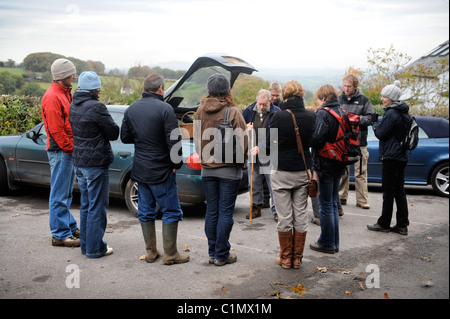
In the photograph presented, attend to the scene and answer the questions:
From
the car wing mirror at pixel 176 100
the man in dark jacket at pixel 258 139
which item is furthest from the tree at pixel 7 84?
the man in dark jacket at pixel 258 139

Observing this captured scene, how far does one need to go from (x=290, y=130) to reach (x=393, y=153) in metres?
2.07

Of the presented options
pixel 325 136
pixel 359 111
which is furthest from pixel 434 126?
pixel 325 136

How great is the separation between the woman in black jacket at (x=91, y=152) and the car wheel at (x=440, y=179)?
6.53 m

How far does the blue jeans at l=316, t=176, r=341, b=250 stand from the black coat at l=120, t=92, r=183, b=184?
1.73 m

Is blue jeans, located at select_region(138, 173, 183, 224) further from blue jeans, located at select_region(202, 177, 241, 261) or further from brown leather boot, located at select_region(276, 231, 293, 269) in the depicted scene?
brown leather boot, located at select_region(276, 231, 293, 269)

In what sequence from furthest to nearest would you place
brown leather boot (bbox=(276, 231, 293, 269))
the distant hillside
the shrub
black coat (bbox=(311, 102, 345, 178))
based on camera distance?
the shrub < the distant hillside < black coat (bbox=(311, 102, 345, 178)) < brown leather boot (bbox=(276, 231, 293, 269))

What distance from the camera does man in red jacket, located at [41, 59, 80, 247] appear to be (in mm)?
5129

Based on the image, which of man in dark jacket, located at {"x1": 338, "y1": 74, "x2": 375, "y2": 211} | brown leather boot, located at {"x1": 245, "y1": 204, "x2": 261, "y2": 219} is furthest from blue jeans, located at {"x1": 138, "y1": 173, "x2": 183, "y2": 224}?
man in dark jacket, located at {"x1": 338, "y1": 74, "x2": 375, "y2": 211}

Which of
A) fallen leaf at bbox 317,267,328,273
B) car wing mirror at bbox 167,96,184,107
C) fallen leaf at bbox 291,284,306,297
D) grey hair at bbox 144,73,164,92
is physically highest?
grey hair at bbox 144,73,164,92

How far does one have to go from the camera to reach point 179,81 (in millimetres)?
6887

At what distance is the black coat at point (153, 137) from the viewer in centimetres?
458

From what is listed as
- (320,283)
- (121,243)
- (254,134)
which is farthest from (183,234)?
(320,283)

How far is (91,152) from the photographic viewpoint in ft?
15.7

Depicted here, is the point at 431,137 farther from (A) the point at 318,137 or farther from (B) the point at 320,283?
(B) the point at 320,283
